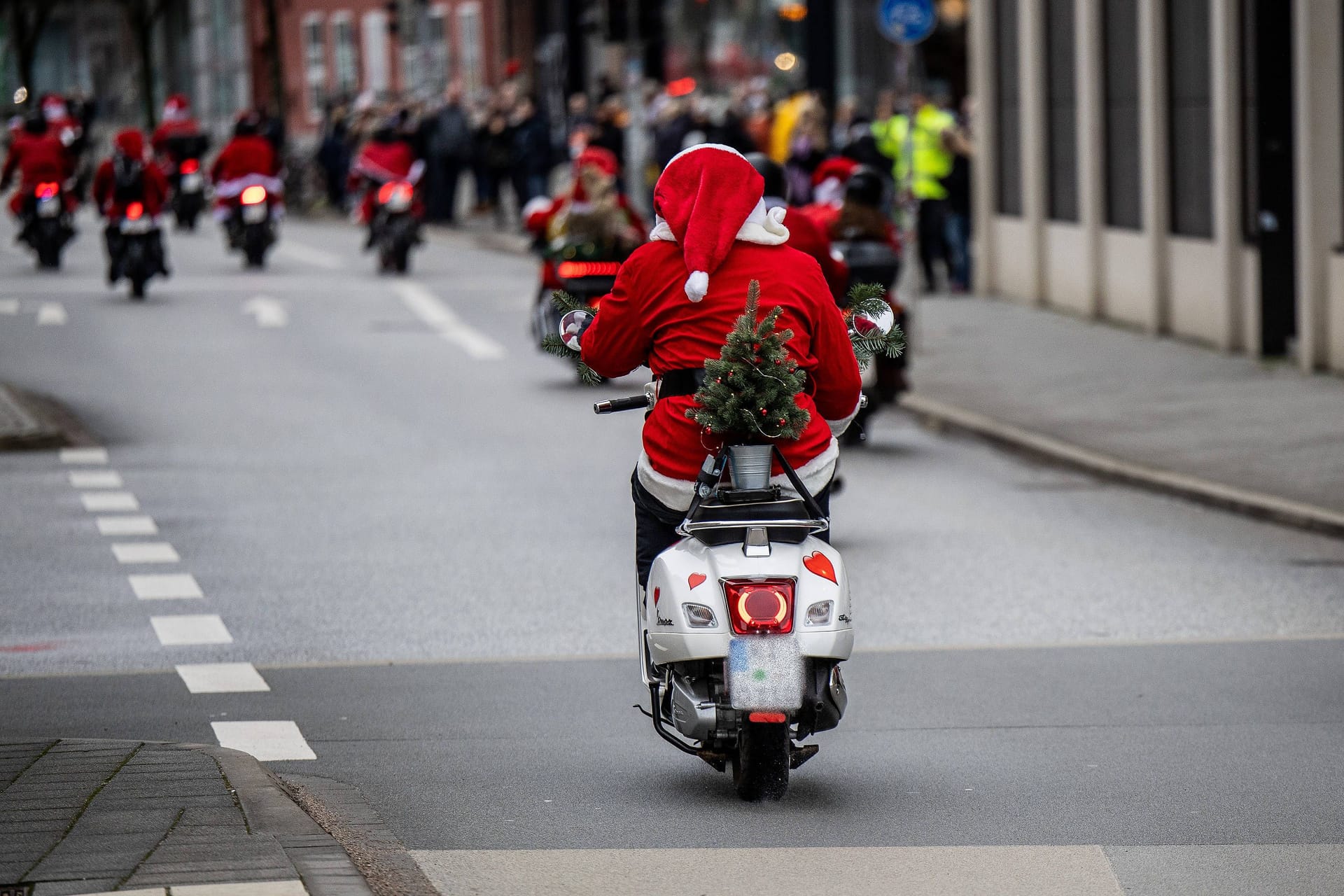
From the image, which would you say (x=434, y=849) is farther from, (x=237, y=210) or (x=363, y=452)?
(x=237, y=210)

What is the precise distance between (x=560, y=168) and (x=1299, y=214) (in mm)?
20546

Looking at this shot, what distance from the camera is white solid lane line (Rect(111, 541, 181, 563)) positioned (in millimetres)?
11406

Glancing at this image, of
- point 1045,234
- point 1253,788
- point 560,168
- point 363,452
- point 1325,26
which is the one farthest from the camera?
point 560,168

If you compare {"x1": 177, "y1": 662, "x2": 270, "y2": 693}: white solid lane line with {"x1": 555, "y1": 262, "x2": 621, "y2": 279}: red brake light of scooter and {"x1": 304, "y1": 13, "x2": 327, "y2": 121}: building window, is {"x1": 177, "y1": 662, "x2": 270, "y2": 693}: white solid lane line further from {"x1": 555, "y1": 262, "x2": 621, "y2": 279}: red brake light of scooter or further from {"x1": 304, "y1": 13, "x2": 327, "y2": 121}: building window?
{"x1": 304, "y1": 13, "x2": 327, "y2": 121}: building window

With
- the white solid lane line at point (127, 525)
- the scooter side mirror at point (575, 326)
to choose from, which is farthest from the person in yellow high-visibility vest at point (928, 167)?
the scooter side mirror at point (575, 326)

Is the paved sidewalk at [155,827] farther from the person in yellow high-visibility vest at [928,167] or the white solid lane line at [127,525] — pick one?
the person in yellow high-visibility vest at [928,167]

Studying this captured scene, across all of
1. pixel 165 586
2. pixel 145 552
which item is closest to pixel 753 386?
pixel 165 586

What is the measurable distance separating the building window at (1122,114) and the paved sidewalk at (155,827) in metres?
16.5

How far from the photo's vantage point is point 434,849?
20.2ft

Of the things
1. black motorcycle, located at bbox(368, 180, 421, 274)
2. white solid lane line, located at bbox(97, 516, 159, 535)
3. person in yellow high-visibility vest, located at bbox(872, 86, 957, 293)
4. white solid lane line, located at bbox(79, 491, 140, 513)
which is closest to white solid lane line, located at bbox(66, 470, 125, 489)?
white solid lane line, located at bbox(79, 491, 140, 513)

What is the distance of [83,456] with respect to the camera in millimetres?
15172

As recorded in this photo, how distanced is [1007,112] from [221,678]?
61.4 feet

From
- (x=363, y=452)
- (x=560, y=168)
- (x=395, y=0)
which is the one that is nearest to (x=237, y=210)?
(x=560, y=168)

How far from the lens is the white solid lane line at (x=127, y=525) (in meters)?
12.3
